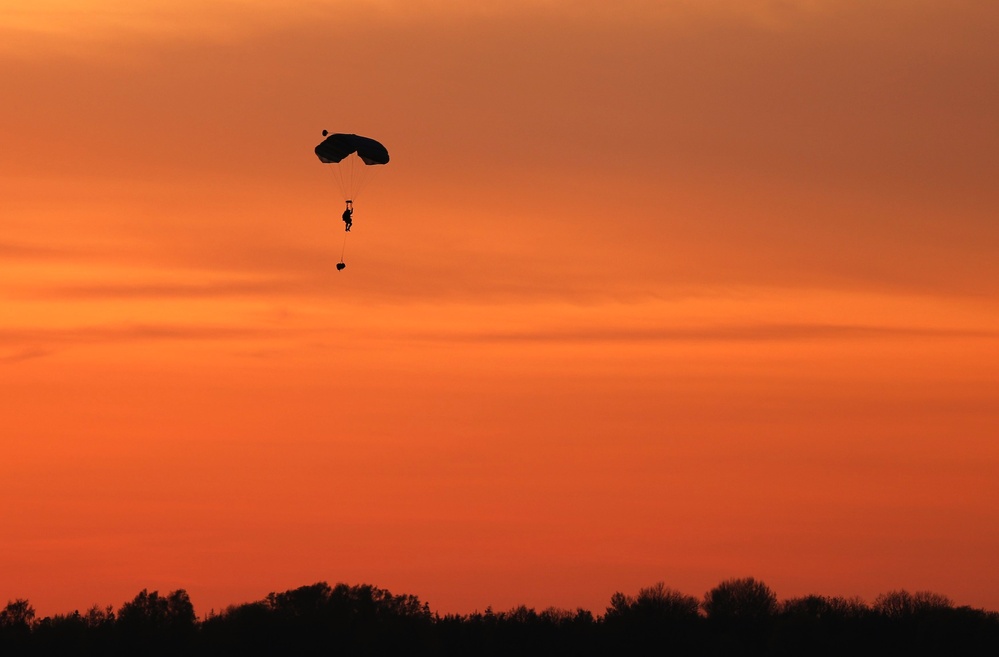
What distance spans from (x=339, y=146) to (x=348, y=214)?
6.89 meters

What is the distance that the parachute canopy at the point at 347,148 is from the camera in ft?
429

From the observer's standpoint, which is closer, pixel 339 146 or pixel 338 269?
pixel 338 269

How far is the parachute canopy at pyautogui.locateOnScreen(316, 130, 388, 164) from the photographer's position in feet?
429

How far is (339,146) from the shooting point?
131625 millimetres

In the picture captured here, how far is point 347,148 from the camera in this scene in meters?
132

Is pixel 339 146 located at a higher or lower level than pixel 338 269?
higher

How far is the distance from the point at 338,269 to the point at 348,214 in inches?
243

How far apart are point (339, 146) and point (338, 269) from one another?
511 inches

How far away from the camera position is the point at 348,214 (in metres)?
126
